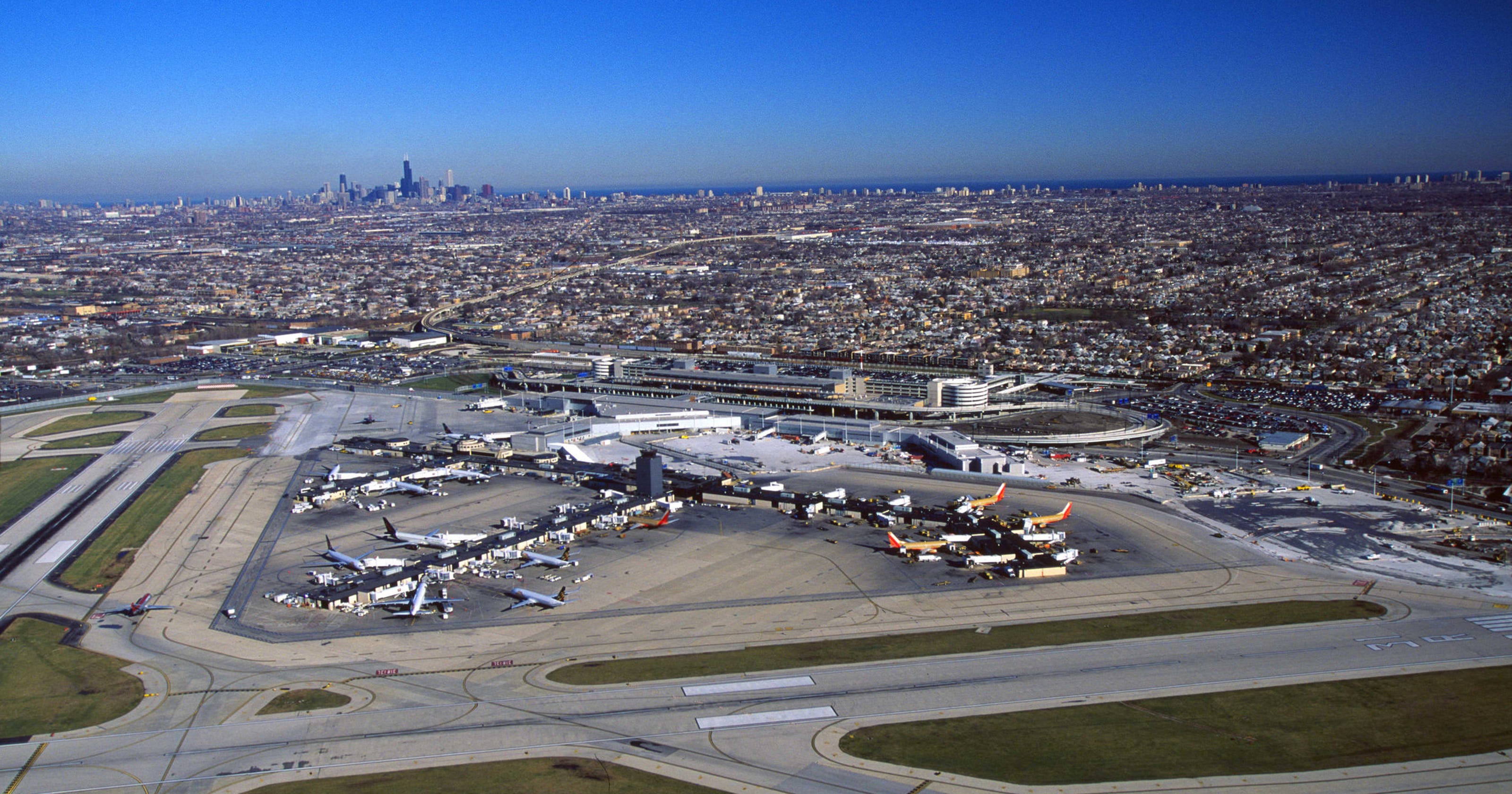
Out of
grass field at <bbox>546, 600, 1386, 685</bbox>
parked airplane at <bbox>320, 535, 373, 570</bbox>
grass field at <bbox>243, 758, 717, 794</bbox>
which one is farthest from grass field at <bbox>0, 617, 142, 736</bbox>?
grass field at <bbox>546, 600, 1386, 685</bbox>

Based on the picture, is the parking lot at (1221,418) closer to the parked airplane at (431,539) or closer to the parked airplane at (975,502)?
the parked airplane at (975,502)

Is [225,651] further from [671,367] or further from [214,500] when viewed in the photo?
[671,367]

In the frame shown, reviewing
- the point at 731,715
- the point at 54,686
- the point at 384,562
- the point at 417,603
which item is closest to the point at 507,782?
the point at 731,715

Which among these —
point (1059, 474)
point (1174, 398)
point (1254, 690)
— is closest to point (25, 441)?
point (1059, 474)

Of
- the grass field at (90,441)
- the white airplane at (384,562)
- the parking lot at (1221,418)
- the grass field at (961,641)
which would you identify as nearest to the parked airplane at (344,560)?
the white airplane at (384,562)

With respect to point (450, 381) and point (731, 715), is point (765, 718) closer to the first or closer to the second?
point (731, 715)
